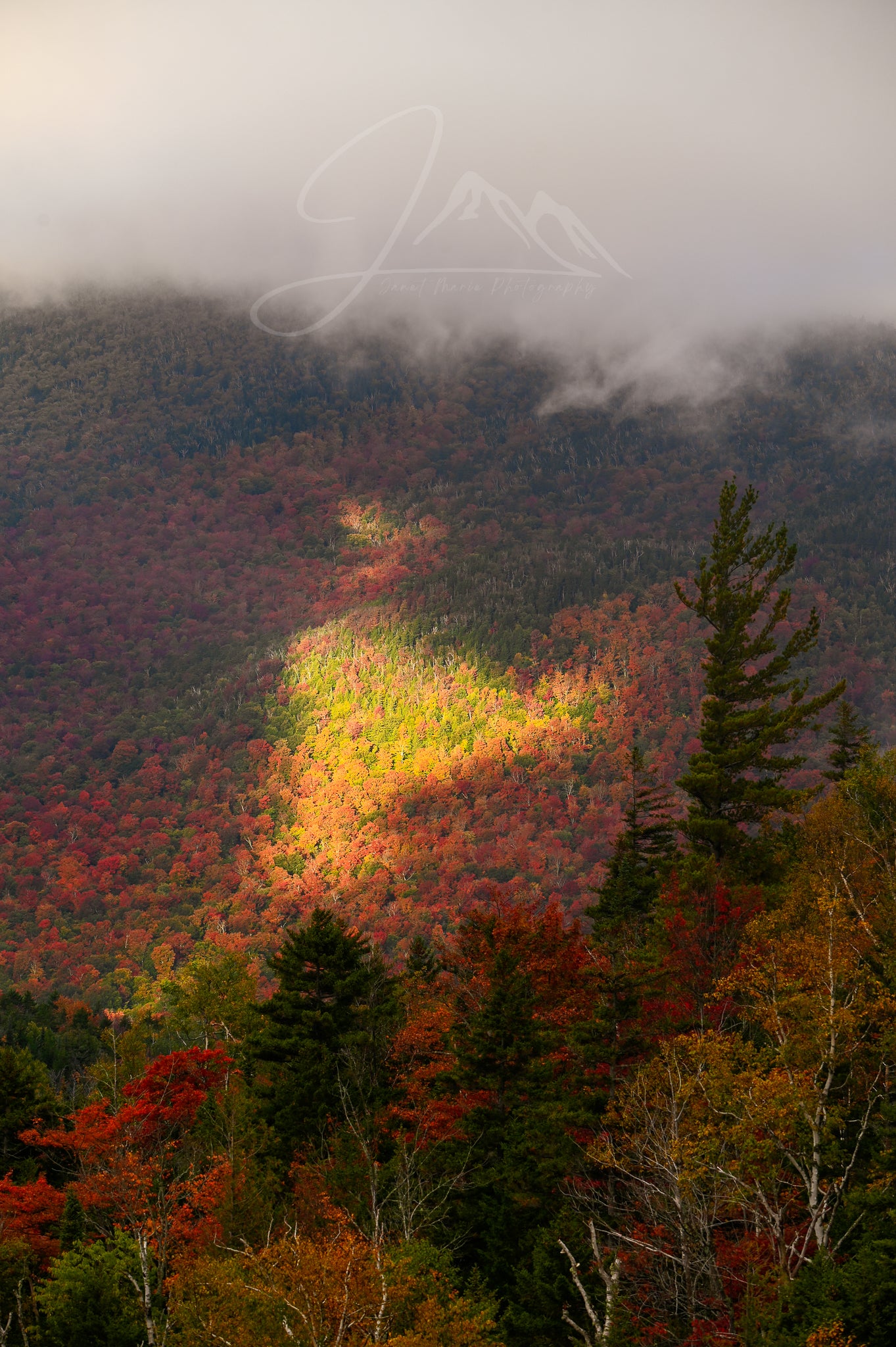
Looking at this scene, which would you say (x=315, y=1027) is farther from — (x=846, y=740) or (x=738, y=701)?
(x=846, y=740)

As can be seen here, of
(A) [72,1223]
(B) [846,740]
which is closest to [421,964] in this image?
(B) [846,740]

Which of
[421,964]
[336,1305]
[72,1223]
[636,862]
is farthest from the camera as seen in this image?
[421,964]

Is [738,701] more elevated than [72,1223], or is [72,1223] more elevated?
[738,701]

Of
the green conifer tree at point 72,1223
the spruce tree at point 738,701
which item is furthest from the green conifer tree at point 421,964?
the spruce tree at point 738,701

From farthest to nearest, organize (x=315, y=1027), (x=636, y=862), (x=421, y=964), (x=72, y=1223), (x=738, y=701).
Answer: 1. (x=421, y=964)
2. (x=636, y=862)
3. (x=738, y=701)
4. (x=315, y=1027)
5. (x=72, y=1223)

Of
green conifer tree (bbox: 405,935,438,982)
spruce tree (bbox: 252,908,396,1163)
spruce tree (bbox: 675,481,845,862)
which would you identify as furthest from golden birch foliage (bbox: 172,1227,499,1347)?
green conifer tree (bbox: 405,935,438,982)

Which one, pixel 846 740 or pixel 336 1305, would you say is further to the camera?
pixel 846 740

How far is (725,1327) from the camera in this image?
21406mm

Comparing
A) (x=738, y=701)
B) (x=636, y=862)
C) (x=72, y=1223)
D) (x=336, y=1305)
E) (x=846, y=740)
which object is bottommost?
(x=72, y=1223)

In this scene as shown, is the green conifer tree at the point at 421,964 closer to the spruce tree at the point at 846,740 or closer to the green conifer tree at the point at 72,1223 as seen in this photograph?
the green conifer tree at the point at 72,1223

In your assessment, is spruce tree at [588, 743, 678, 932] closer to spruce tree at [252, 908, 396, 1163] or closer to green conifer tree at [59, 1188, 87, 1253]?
spruce tree at [252, 908, 396, 1163]

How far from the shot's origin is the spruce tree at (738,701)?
3938cm

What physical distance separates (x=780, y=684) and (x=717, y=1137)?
864 inches

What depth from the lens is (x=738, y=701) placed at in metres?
41.5
